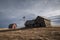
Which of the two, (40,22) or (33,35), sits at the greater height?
(40,22)

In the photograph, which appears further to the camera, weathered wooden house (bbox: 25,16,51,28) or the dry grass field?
weathered wooden house (bbox: 25,16,51,28)

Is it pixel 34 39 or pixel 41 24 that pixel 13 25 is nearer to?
pixel 41 24

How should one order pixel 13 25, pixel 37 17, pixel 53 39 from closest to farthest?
pixel 53 39 < pixel 37 17 < pixel 13 25

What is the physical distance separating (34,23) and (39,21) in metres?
2.35

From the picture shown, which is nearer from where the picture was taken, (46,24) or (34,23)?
(46,24)

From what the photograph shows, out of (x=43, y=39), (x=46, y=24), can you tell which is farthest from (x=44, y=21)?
(x=43, y=39)

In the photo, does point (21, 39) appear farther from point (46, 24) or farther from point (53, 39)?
point (46, 24)

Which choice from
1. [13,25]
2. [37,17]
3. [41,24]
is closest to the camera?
[41,24]

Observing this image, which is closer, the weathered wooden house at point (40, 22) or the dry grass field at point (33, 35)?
the dry grass field at point (33, 35)

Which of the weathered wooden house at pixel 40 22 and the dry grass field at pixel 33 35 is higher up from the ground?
the weathered wooden house at pixel 40 22

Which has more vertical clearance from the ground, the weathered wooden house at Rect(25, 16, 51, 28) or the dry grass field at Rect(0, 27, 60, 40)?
the weathered wooden house at Rect(25, 16, 51, 28)

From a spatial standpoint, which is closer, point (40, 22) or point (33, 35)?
point (33, 35)

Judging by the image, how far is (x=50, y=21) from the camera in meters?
40.4

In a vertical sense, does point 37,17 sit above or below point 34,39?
above
